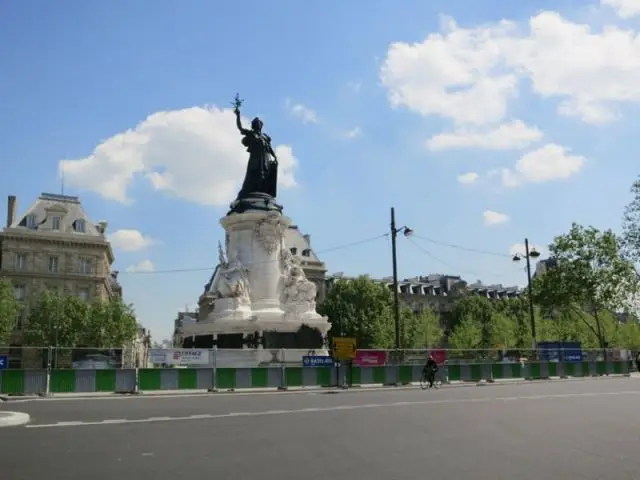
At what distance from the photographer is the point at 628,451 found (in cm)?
990

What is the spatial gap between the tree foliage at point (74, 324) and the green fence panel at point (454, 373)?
1560 inches

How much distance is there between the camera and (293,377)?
2942cm

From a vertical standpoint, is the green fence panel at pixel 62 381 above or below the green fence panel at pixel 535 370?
above

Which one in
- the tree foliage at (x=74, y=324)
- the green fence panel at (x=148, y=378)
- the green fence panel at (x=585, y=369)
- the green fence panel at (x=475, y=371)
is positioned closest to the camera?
the green fence panel at (x=148, y=378)

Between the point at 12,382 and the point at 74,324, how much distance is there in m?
40.9

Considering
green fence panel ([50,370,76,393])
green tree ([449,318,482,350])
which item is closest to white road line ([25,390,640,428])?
green fence panel ([50,370,76,393])

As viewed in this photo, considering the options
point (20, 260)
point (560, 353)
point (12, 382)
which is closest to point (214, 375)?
point (12, 382)

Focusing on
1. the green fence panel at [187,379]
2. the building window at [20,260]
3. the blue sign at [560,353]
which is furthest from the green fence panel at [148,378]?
the building window at [20,260]

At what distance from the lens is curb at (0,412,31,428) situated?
13.3m

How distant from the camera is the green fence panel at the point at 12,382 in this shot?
2397 cm

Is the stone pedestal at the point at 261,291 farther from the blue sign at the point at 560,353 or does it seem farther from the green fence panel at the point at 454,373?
the blue sign at the point at 560,353

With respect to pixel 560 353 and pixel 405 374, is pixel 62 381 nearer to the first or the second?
pixel 405 374

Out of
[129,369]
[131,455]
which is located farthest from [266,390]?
[131,455]

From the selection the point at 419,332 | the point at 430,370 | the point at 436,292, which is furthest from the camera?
the point at 436,292
